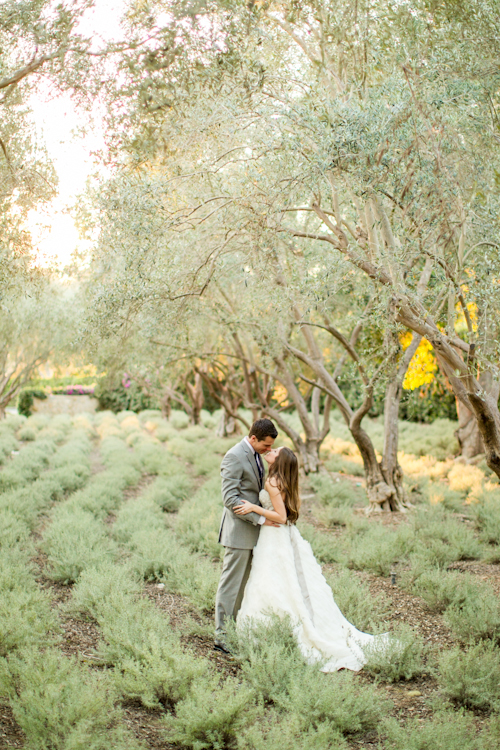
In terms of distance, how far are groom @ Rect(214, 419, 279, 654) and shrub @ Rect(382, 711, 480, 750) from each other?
1726mm

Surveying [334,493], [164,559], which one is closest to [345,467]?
[334,493]

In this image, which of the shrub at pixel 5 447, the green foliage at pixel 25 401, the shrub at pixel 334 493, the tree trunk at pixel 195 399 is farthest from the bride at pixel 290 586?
the green foliage at pixel 25 401

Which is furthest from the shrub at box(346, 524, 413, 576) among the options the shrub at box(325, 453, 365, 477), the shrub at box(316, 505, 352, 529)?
the shrub at box(325, 453, 365, 477)

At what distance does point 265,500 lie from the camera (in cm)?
462

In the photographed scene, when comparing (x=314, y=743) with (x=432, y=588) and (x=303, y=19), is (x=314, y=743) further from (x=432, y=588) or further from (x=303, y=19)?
(x=303, y=19)

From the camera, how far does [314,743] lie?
303 centimetres

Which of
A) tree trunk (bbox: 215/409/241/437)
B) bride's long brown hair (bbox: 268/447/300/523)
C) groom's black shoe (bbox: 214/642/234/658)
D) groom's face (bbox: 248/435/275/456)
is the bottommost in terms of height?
groom's black shoe (bbox: 214/642/234/658)

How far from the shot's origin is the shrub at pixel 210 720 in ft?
10.4

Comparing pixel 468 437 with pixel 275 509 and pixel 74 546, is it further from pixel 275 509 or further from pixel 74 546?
pixel 275 509

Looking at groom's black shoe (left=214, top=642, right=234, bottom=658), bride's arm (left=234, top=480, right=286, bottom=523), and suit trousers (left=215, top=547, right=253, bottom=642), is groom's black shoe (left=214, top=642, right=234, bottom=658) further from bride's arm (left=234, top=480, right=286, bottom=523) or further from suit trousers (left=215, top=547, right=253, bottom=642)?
bride's arm (left=234, top=480, right=286, bottom=523)

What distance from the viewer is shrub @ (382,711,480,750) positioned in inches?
117

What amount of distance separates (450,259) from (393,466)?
16.5 feet

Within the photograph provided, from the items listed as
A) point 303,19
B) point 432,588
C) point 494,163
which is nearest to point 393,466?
point 432,588

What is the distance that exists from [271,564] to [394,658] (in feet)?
3.73
